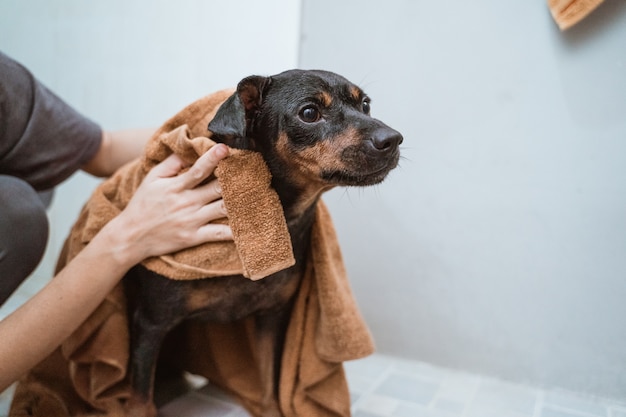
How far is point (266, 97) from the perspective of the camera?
108 centimetres

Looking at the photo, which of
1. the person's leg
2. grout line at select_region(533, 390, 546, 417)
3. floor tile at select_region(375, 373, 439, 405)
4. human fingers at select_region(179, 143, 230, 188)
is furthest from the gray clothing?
grout line at select_region(533, 390, 546, 417)

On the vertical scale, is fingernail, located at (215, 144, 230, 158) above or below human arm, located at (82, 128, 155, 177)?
above

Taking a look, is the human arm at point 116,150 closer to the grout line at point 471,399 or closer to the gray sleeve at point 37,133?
the gray sleeve at point 37,133

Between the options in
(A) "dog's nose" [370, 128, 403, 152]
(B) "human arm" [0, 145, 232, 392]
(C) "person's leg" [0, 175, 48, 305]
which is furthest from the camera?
(C) "person's leg" [0, 175, 48, 305]

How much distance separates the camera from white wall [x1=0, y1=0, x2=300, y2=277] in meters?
1.62

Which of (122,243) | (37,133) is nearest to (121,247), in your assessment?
(122,243)

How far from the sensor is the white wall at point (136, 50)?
162 cm

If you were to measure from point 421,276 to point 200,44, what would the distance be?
1025 millimetres

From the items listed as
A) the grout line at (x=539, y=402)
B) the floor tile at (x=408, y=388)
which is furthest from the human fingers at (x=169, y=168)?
the grout line at (x=539, y=402)

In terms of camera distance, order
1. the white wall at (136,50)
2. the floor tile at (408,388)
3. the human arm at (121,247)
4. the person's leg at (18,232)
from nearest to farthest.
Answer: the human arm at (121,247), the person's leg at (18,232), the floor tile at (408,388), the white wall at (136,50)

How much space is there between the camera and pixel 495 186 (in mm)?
1476

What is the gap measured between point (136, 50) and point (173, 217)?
3.46ft

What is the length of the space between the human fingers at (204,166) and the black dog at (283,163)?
0.03 meters

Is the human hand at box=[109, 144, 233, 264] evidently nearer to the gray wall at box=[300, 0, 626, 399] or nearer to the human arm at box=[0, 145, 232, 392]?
the human arm at box=[0, 145, 232, 392]
